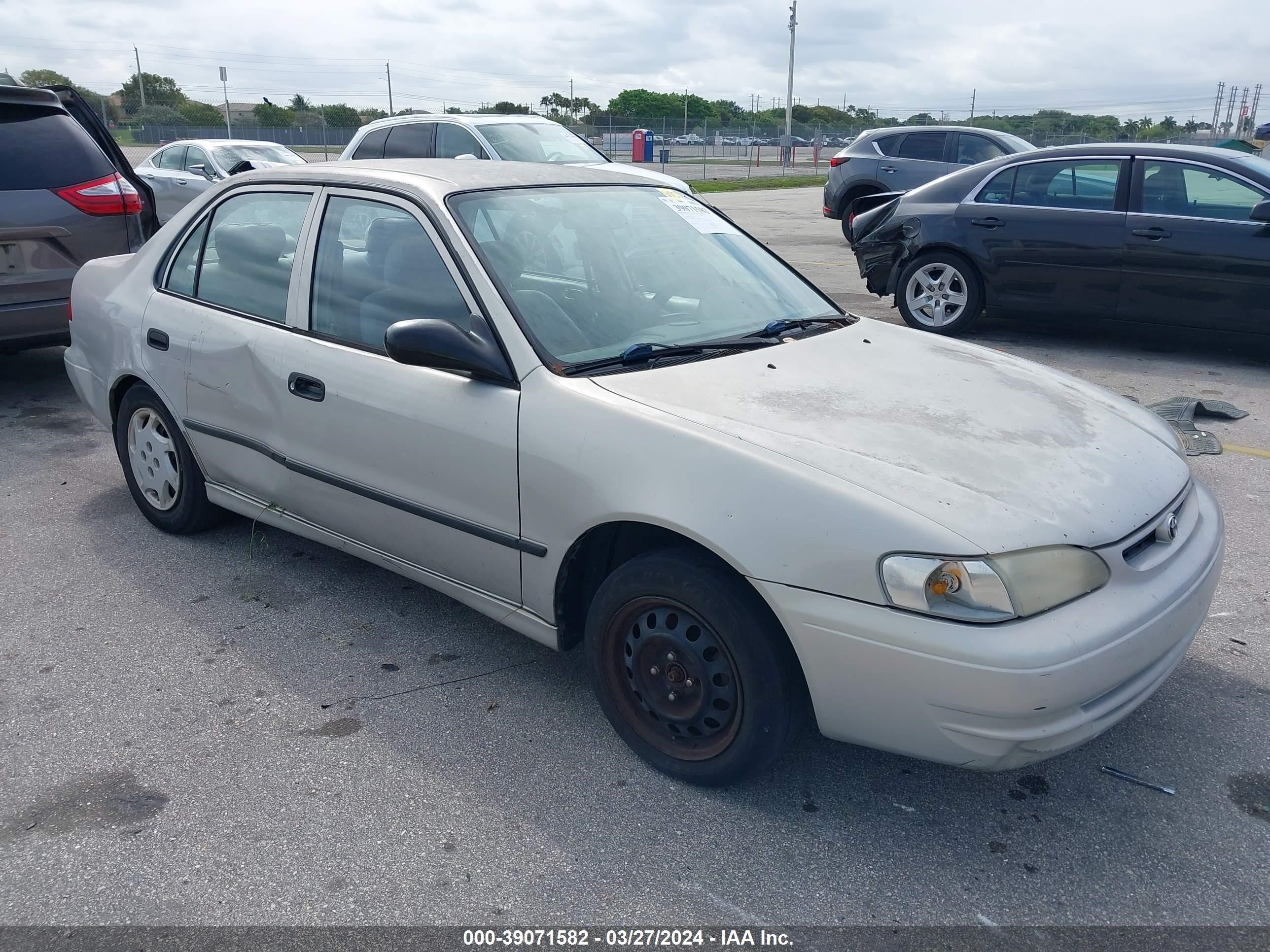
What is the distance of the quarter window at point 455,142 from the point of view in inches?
406

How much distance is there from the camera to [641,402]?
280cm

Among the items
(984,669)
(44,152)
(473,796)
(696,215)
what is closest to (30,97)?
(44,152)

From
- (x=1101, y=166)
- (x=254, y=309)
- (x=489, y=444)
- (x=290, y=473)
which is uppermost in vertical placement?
(x=1101, y=166)

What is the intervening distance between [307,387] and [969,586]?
2.25m

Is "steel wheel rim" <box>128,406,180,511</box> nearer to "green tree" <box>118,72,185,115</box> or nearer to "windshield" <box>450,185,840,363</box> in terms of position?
"windshield" <box>450,185,840,363</box>

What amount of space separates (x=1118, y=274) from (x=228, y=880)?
7.02 metres

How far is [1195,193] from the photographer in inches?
287

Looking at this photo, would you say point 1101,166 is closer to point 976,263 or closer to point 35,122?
point 976,263

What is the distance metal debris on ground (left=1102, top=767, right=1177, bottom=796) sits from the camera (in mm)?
2789

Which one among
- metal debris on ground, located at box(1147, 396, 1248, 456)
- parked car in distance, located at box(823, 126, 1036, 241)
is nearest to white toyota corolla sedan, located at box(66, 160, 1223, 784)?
metal debris on ground, located at box(1147, 396, 1248, 456)

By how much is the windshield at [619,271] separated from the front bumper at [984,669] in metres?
1.08

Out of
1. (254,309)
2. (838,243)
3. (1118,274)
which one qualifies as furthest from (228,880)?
(838,243)

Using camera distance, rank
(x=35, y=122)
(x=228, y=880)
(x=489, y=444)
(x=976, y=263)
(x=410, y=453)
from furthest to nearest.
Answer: (x=976, y=263) → (x=35, y=122) → (x=410, y=453) → (x=489, y=444) → (x=228, y=880)

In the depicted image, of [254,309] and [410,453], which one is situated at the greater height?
[254,309]
